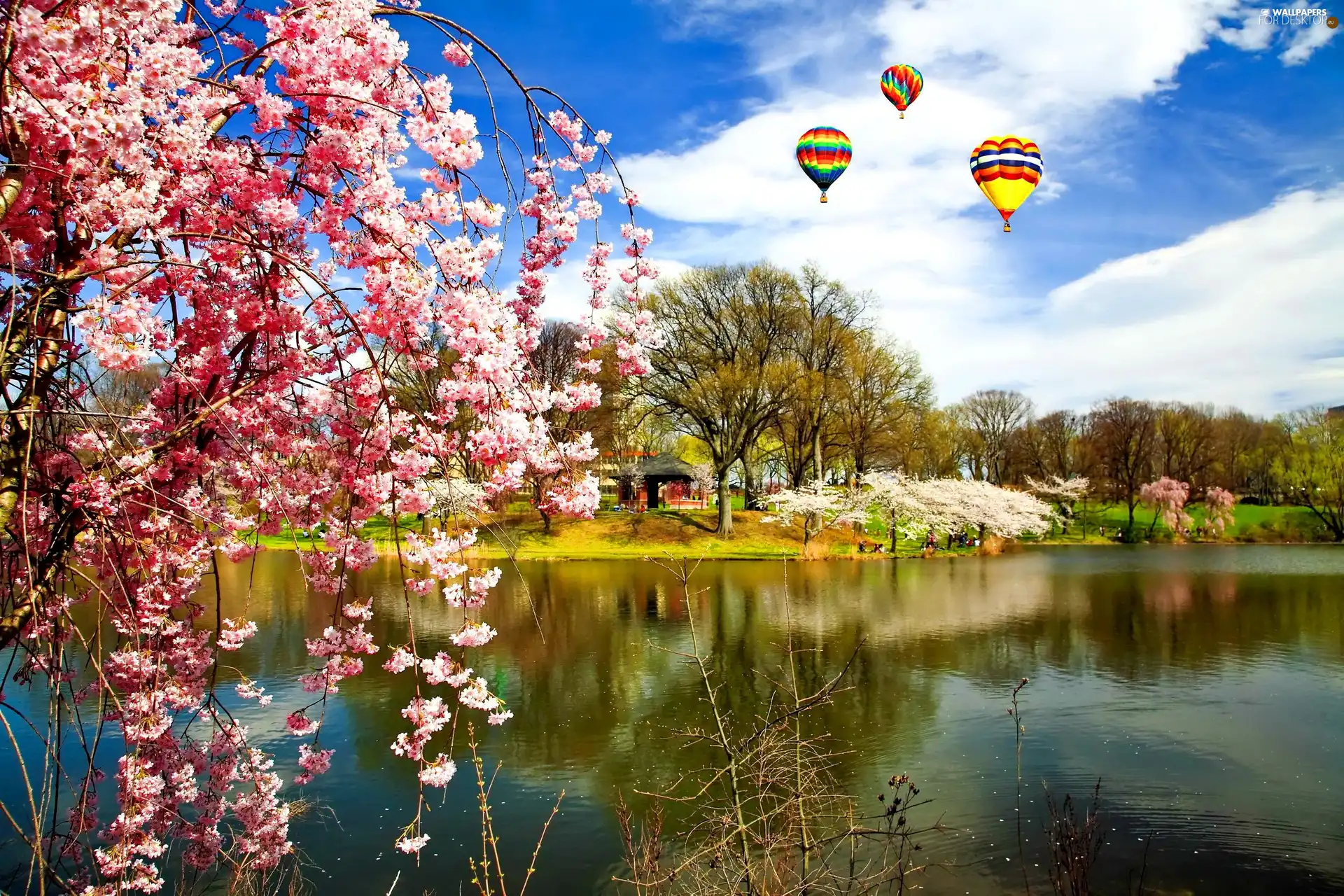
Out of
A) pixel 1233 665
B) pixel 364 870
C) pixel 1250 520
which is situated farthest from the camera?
pixel 1250 520

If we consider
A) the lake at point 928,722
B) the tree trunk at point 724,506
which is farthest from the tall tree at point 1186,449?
the lake at point 928,722

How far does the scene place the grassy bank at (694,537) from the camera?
27.5 meters

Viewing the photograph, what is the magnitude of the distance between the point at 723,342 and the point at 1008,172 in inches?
609

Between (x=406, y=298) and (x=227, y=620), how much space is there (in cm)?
229

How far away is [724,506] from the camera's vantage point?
101ft

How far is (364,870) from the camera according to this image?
225 inches

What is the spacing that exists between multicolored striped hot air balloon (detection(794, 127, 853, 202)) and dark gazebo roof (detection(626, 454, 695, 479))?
57.6 ft

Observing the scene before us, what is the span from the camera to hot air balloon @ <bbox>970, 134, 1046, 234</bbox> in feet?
58.8

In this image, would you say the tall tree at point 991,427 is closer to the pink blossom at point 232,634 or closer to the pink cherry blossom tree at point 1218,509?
the pink cherry blossom tree at point 1218,509

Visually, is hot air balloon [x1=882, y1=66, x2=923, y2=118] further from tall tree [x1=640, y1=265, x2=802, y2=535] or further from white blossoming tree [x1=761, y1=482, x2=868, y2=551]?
white blossoming tree [x1=761, y1=482, x2=868, y2=551]

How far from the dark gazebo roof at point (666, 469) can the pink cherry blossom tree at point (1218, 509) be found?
24.2 meters

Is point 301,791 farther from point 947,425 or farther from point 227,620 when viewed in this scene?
point 947,425

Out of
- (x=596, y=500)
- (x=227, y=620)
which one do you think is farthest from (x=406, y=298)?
(x=227, y=620)

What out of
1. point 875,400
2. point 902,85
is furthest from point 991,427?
point 902,85
